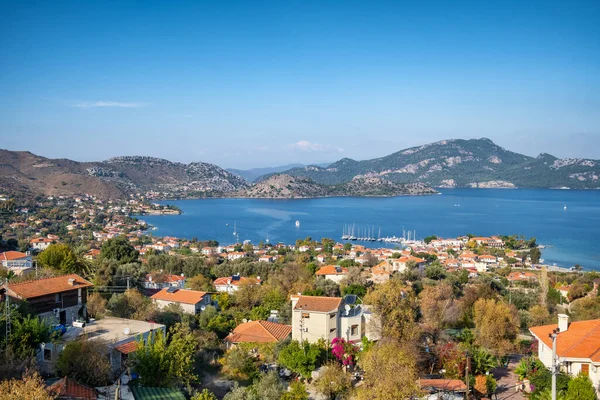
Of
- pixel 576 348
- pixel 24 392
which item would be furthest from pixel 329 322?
pixel 24 392

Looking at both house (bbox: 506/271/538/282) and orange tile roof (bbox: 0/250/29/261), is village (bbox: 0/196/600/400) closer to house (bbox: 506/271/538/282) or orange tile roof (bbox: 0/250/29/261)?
orange tile roof (bbox: 0/250/29/261)

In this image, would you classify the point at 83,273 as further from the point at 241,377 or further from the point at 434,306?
the point at 434,306

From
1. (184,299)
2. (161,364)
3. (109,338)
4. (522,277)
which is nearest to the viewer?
(161,364)

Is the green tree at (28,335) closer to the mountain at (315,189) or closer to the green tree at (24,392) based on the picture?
the green tree at (24,392)

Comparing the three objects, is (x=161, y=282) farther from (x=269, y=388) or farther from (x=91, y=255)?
(x=269, y=388)

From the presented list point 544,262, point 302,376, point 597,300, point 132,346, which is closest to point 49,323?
point 132,346

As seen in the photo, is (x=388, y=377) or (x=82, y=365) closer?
(x=388, y=377)
